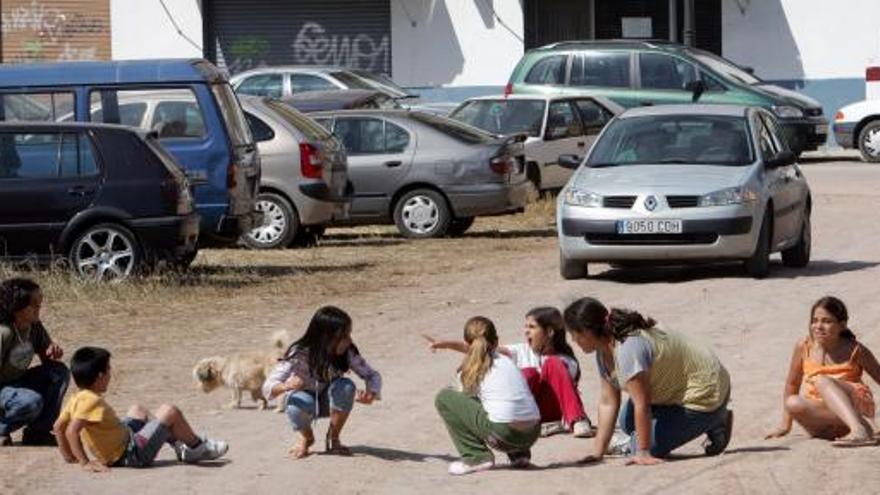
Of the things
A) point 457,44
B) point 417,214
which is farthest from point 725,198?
point 457,44

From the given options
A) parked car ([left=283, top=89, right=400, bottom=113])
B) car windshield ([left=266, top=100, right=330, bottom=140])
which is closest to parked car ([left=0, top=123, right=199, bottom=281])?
car windshield ([left=266, top=100, right=330, bottom=140])

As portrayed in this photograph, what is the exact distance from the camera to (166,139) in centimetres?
1953

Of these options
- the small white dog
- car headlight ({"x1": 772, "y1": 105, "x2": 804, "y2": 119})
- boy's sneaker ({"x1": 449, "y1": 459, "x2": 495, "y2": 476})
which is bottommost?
boy's sneaker ({"x1": 449, "y1": 459, "x2": 495, "y2": 476})

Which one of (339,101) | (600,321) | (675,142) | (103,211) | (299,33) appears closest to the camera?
(600,321)

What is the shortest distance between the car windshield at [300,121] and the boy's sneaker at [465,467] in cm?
1134

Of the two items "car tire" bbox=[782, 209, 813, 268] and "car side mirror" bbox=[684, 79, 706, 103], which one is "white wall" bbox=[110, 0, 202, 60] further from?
"car tire" bbox=[782, 209, 813, 268]

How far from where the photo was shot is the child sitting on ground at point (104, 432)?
414 inches

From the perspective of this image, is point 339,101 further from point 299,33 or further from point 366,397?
point 366,397

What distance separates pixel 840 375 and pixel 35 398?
13.0 ft

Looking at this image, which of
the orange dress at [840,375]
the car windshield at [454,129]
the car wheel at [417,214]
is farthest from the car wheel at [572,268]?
the orange dress at [840,375]

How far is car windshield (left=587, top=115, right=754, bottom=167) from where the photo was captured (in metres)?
18.4

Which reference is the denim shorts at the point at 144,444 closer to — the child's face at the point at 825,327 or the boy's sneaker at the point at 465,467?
the boy's sneaker at the point at 465,467

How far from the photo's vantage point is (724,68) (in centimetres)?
3158

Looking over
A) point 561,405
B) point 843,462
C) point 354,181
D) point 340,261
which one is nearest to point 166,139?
point 340,261
